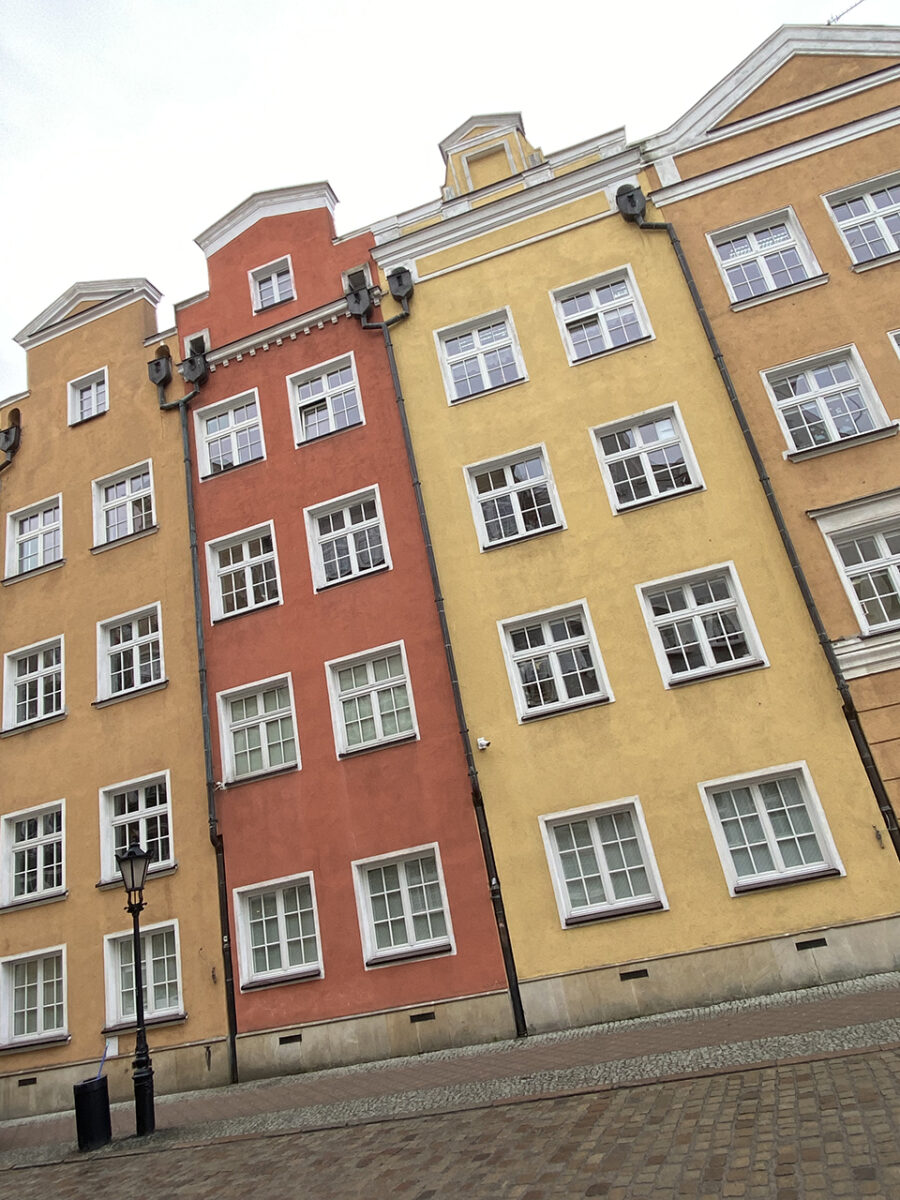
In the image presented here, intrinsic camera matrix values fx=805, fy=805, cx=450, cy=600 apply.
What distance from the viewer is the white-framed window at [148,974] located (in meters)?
16.8

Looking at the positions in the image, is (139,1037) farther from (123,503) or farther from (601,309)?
(601,309)

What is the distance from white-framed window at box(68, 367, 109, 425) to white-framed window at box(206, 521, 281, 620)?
6850 millimetres

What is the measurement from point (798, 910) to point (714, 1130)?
733 cm

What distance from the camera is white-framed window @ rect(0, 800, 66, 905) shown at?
Answer: 18.6 m

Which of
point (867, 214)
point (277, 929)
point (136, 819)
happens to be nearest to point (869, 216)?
point (867, 214)

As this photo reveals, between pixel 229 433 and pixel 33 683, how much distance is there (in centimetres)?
826

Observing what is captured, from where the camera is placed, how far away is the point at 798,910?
1346 cm

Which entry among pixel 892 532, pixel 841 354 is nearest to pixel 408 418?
pixel 841 354

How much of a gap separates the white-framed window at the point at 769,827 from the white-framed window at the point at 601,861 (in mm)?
1327

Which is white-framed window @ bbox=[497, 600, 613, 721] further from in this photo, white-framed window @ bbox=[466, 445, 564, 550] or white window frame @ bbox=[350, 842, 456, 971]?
white window frame @ bbox=[350, 842, 456, 971]

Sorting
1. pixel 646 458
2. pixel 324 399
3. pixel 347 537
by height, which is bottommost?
pixel 646 458

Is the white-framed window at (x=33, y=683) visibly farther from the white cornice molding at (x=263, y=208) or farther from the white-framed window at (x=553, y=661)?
the white cornice molding at (x=263, y=208)

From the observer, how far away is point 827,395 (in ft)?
53.1

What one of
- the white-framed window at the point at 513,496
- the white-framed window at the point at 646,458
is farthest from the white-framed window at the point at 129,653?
the white-framed window at the point at 646,458
